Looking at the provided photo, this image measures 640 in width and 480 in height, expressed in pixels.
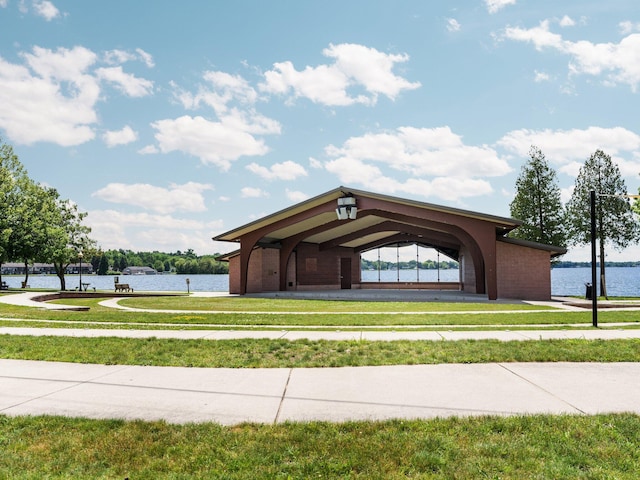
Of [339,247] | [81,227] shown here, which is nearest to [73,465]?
[339,247]

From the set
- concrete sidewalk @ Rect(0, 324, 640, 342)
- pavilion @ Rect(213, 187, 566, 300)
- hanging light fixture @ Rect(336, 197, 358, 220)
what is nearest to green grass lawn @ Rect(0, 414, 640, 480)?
concrete sidewalk @ Rect(0, 324, 640, 342)

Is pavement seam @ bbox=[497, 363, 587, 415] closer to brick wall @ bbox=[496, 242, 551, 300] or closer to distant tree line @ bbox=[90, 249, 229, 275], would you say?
brick wall @ bbox=[496, 242, 551, 300]

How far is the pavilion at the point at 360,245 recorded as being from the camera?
25078 millimetres

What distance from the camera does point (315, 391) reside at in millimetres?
5914

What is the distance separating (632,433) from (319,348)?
535cm

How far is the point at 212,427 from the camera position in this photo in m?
4.63

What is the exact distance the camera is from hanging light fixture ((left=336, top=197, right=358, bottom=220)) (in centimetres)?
2648

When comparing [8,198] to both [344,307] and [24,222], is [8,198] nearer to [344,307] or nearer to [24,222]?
[24,222]

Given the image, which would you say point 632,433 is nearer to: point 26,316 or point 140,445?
point 140,445

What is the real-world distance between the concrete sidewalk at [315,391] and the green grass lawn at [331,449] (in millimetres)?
367

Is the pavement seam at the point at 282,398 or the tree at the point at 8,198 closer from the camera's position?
the pavement seam at the point at 282,398

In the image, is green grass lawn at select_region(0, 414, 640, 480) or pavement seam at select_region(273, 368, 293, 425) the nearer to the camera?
green grass lawn at select_region(0, 414, 640, 480)

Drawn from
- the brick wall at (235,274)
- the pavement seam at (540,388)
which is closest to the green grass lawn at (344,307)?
the pavement seam at (540,388)

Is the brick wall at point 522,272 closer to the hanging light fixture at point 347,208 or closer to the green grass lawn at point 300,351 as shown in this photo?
the hanging light fixture at point 347,208
